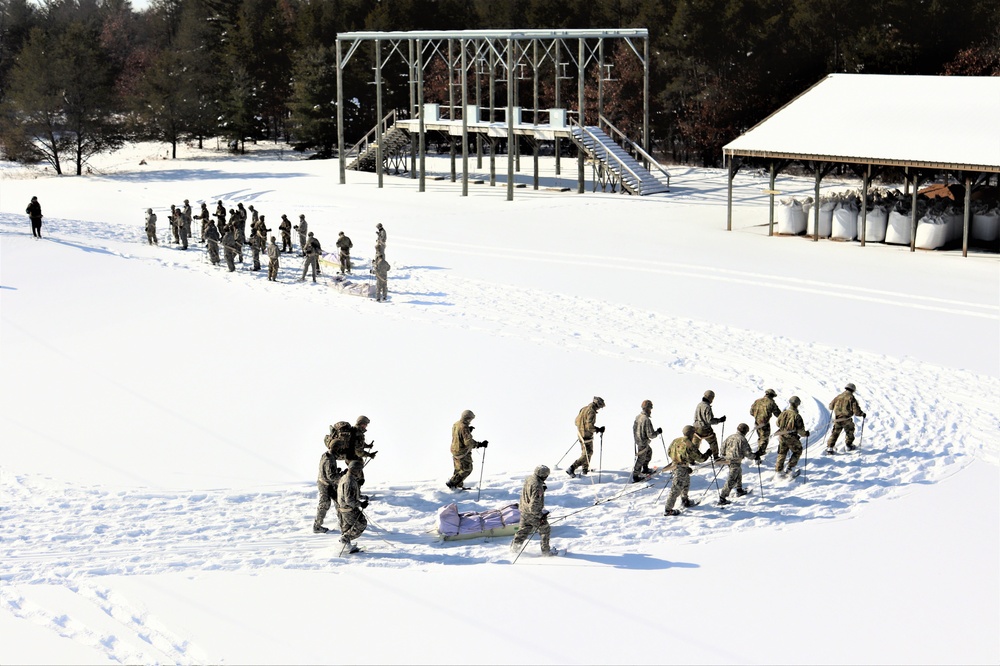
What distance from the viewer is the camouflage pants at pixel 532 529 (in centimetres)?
1222

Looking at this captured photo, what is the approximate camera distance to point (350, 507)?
1239 centimetres

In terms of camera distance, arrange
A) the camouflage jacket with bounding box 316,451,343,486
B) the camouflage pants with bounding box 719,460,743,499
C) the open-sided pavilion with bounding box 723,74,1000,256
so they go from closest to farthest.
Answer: the camouflage jacket with bounding box 316,451,343,486 → the camouflage pants with bounding box 719,460,743,499 → the open-sided pavilion with bounding box 723,74,1000,256

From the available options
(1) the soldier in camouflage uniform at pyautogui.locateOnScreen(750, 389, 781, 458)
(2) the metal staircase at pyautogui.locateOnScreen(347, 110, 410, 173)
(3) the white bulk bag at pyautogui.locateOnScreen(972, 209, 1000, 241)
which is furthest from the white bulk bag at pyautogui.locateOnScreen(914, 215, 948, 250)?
(2) the metal staircase at pyautogui.locateOnScreen(347, 110, 410, 173)

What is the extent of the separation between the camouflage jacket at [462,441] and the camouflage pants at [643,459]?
196cm

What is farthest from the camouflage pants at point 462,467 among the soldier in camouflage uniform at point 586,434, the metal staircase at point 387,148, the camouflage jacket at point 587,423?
the metal staircase at point 387,148

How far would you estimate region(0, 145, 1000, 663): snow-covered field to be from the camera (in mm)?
10688

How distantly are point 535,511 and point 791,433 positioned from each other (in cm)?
383

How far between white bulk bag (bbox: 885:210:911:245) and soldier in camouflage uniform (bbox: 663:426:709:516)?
59.5ft

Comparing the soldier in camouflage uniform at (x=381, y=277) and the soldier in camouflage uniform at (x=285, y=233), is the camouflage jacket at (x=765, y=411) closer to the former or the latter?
the soldier in camouflage uniform at (x=381, y=277)

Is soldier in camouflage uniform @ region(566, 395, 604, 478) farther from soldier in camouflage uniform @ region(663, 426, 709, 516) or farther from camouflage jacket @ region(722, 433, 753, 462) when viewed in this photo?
camouflage jacket @ region(722, 433, 753, 462)

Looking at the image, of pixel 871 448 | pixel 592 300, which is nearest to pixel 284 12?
pixel 592 300

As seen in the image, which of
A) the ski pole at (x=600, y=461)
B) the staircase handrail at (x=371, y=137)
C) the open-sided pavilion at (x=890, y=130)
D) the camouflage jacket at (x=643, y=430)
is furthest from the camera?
the staircase handrail at (x=371, y=137)

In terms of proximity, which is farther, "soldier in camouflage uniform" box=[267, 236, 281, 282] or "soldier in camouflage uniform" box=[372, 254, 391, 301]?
"soldier in camouflage uniform" box=[267, 236, 281, 282]

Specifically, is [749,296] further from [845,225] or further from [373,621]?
[373,621]
